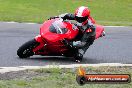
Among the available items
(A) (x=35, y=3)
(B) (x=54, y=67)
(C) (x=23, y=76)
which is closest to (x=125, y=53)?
(B) (x=54, y=67)

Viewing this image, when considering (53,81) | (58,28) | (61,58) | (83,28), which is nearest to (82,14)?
(83,28)

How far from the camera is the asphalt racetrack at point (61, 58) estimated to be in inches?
467

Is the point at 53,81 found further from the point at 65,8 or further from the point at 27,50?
the point at 65,8

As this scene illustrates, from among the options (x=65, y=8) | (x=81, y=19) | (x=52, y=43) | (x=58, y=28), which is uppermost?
(x=81, y=19)

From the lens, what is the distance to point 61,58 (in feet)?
41.3

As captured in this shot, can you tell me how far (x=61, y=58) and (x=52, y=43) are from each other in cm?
72

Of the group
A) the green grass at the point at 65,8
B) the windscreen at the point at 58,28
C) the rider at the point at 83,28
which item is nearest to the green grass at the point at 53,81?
the rider at the point at 83,28

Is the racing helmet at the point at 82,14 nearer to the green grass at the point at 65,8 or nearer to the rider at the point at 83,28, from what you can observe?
the rider at the point at 83,28

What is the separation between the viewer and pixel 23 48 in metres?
12.2

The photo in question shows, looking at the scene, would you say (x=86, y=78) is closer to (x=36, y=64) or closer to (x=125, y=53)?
(x=36, y=64)

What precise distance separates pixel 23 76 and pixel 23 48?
3189mm

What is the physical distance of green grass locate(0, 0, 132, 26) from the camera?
87.2 ft

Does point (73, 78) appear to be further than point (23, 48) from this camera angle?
No

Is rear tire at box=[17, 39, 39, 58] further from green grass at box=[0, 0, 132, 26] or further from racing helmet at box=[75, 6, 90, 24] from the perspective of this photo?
green grass at box=[0, 0, 132, 26]
